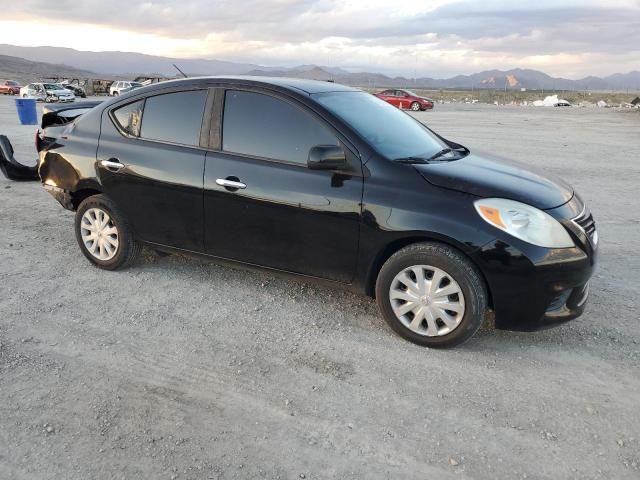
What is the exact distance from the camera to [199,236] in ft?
14.6

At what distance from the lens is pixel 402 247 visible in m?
3.80

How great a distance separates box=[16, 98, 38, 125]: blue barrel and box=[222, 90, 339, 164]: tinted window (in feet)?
52.1

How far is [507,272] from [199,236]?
2.39 metres

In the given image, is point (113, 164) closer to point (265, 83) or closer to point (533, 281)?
point (265, 83)

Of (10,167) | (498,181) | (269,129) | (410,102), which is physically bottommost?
(10,167)

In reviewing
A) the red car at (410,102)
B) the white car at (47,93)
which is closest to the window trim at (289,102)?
the red car at (410,102)

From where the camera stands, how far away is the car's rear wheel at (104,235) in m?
4.82

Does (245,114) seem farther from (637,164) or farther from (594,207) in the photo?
(637,164)

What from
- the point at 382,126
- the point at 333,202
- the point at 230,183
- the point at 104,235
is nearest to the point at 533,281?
the point at 333,202

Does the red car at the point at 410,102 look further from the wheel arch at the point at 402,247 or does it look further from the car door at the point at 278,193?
the wheel arch at the point at 402,247

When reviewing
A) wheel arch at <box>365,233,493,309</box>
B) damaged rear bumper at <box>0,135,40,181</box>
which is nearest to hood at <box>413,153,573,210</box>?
wheel arch at <box>365,233,493,309</box>

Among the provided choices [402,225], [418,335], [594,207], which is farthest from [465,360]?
[594,207]

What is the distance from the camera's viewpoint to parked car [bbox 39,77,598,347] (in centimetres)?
354

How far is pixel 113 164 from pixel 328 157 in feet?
6.81
